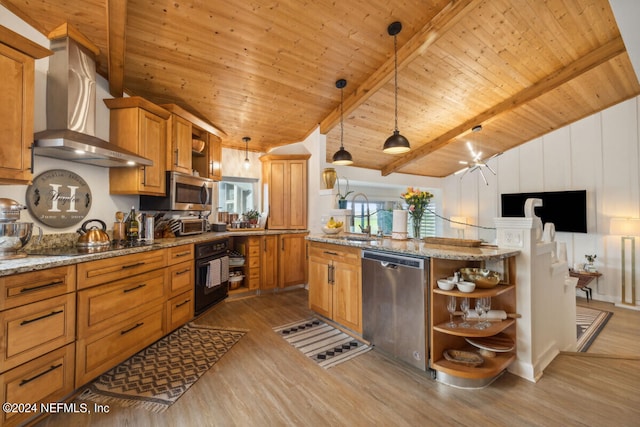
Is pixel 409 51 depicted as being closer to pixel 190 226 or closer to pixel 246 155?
pixel 246 155

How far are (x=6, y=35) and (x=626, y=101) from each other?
801cm

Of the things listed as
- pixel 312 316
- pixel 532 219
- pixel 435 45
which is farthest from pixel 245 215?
pixel 532 219

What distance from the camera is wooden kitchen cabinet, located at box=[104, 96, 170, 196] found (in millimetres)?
2906

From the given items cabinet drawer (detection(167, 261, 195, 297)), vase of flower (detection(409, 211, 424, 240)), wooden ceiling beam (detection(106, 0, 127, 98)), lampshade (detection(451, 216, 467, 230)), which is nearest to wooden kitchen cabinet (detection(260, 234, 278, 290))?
cabinet drawer (detection(167, 261, 195, 297))

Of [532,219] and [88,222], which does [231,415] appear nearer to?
[88,222]

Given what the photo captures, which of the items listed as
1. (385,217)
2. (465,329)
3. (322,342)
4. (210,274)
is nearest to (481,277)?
(465,329)

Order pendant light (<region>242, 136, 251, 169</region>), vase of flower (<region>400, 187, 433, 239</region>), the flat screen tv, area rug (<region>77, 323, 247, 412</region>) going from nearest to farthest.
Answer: area rug (<region>77, 323, 247, 412</region>) < vase of flower (<region>400, 187, 433, 239</region>) < pendant light (<region>242, 136, 251, 169</region>) < the flat screen tv

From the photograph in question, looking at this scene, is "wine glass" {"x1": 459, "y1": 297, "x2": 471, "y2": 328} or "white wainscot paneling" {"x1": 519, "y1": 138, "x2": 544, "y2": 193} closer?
"wine glass" {"x1": 459, "y1": 297, "x2": 471, "y2": 328}

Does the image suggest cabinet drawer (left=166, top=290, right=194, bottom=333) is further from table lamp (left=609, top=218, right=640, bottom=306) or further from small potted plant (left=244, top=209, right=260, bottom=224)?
table lamp (left=609, top=218, right=640, bottom=306)

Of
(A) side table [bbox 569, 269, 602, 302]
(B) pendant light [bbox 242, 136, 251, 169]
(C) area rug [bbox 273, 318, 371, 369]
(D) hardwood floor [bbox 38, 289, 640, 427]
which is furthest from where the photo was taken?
(B) pendant light [bbox 242, 136, 251, 169]

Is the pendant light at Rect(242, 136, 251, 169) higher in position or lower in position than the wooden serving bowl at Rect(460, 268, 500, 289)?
higher

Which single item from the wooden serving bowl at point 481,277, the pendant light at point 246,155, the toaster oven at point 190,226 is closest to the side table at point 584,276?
the wooden serving bowl at point 481,277

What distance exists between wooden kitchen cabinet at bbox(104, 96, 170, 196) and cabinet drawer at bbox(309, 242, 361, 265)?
1972 mm

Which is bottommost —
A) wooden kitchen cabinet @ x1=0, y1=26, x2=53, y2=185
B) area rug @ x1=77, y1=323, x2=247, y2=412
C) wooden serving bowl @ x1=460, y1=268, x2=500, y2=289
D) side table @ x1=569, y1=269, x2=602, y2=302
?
area rug @ x1=77, y1=323, x2=247, y2=412
